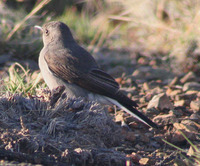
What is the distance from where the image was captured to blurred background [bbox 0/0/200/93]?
7461mm

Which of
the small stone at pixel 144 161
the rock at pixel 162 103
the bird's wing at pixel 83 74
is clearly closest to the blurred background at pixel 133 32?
the bird's wing at pixel 83 74

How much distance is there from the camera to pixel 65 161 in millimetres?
3314

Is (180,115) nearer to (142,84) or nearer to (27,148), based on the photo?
(142,84)

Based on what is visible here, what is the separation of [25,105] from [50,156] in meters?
0.69

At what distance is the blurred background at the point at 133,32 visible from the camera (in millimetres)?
7461

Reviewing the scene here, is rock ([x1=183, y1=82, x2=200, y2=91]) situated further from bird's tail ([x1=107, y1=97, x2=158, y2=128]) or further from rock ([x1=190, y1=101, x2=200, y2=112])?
bird's tail ([x1=107, y1=97, x2=158, y2=128])

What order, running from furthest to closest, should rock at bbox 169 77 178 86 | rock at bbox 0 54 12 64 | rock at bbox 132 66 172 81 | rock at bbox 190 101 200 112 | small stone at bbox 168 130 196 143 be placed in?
rock at bbox 132 66 172 81, rock at bbox 0 54 12 64, rock at bbox 169 77 178 86, rock at bbox 190 101 200 112, small stone at bbox 168 130 196 143

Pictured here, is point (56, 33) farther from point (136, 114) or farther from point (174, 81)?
point (174, 81)

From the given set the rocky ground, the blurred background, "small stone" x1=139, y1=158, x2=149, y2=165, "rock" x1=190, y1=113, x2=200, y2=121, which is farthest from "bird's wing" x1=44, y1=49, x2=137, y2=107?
the blurred background

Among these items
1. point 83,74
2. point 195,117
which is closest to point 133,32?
point 83,74

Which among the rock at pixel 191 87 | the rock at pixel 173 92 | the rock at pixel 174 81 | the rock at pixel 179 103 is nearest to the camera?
the rock at pixel 179 103

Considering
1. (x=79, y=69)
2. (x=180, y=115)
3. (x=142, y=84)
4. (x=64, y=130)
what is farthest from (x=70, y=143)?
(x=142, y=84)

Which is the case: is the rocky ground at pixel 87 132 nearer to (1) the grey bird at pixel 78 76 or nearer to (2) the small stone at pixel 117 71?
(1) the grey bird at pixel 78 76

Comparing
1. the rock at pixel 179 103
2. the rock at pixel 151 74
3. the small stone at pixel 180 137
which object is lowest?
the small stone at pixel 180 137
